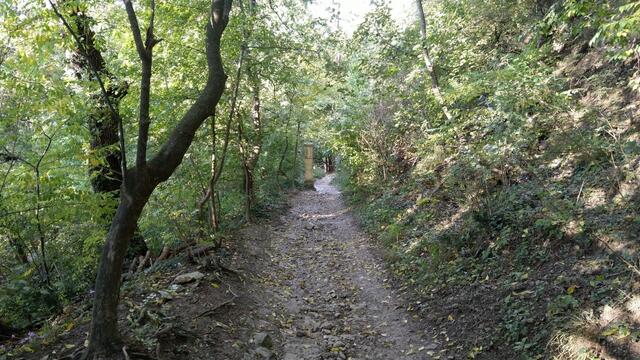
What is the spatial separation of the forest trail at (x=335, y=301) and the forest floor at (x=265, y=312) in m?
0.02

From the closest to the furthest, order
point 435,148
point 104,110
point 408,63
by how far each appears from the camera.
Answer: point 104,110 < point 435,148 < point 408,63

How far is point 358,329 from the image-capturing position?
626 centimetres

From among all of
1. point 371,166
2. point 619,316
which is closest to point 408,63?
point 371,166

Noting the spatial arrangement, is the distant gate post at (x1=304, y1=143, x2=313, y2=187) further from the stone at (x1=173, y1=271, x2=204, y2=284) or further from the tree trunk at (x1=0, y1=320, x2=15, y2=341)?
the tree trunk at (x1=0, y1=320, x2=15, y2=341)

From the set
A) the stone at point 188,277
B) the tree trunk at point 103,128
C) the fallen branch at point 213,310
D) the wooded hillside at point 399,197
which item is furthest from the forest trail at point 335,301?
the tree trunk at point 103,128

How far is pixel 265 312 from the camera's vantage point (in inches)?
260

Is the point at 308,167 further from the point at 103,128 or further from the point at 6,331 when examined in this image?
the point at 6,331

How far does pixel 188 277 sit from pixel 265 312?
53.7 inches

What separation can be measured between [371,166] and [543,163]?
320 inches

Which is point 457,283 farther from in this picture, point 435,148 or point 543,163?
point 435,148

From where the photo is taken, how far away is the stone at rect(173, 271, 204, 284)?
6543mm

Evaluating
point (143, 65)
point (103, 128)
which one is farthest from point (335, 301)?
point (103, 128)

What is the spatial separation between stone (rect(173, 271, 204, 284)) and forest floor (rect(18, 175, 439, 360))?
2.4 inches

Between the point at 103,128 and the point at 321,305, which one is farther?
the point at 103,128
